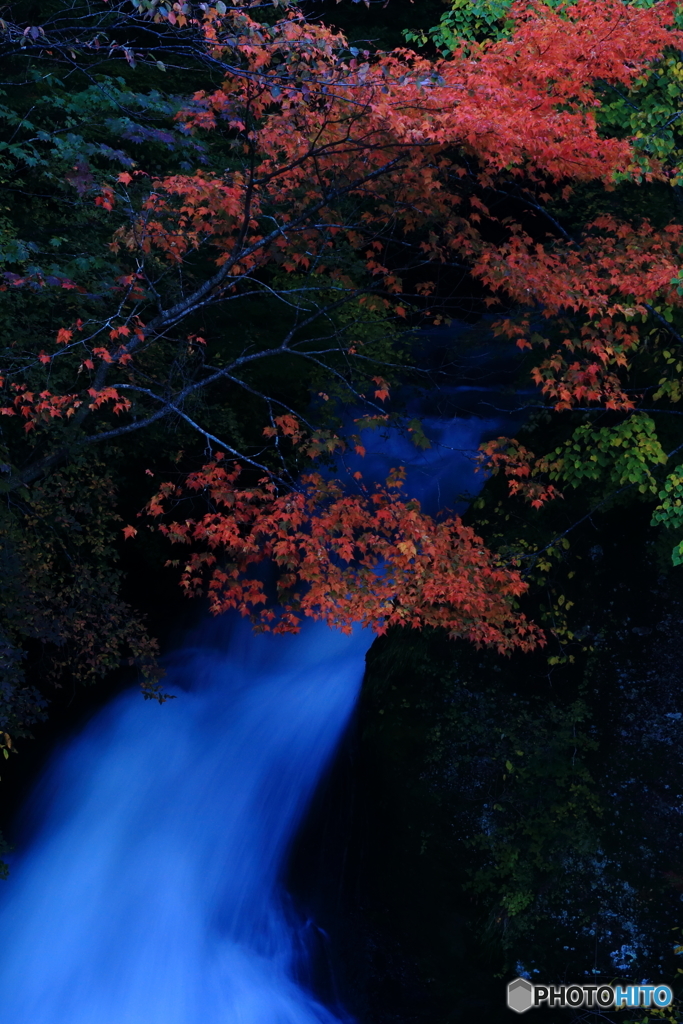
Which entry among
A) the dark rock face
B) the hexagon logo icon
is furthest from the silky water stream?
the hexagon logo icon

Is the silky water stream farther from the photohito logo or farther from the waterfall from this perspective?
the photohito logo

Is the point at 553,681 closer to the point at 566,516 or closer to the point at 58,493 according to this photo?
the point at 566,516

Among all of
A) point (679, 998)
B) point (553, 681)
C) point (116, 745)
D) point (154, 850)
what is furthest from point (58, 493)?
point (679, 998)

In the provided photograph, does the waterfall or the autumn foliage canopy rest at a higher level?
the autumn foliage canopy

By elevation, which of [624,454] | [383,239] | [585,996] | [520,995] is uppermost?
[383,239]

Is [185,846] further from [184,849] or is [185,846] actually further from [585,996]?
[585,996]

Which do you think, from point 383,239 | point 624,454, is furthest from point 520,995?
point 383,239
